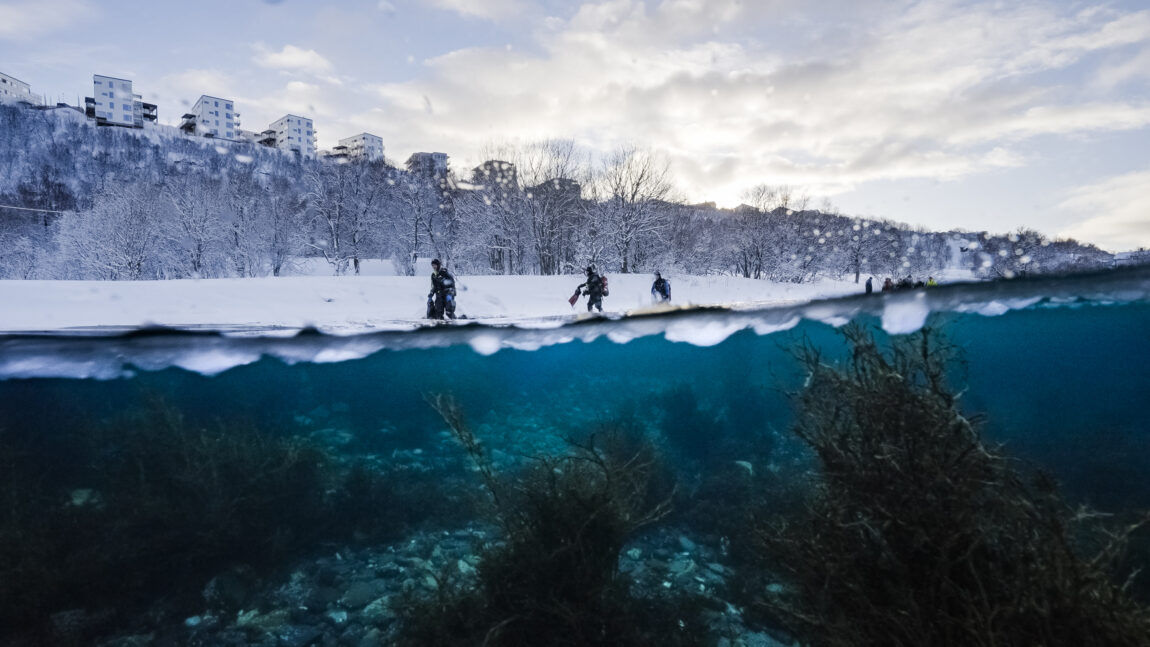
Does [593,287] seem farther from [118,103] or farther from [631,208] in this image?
[118,103]

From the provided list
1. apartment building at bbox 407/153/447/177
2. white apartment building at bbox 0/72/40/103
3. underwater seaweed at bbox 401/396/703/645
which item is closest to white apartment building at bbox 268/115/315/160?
white apartment building at bbox 0/72/40/103

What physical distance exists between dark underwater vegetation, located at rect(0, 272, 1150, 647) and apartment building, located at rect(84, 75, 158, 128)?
137617 millimetres

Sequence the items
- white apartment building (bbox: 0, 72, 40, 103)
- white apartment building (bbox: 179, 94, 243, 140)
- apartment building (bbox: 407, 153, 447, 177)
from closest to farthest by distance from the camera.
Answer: apartment building (bbox: 407, 153, 447, 177)
white apartment building (bbox: 0, 72, 40, 103)
white apartment building (bbox: 179, 94, 243, 140)

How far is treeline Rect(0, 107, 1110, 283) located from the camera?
37.6 metres

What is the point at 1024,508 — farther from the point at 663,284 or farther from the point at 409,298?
the point at 409,298

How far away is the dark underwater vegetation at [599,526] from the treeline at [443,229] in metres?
27.5

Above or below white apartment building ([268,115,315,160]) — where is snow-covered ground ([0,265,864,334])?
below

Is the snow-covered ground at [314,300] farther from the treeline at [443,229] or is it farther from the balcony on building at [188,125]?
the balcony on building at [188,125]

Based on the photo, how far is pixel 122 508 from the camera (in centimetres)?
736

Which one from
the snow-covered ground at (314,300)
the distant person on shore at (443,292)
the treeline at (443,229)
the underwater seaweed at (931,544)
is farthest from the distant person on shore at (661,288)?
the treeline at (443,229)

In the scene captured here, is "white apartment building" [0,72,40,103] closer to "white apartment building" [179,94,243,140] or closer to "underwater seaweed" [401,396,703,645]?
"white apartment building" [179,94,243,140]

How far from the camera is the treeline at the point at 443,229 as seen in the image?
3762 centimetres

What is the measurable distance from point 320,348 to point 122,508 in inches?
199

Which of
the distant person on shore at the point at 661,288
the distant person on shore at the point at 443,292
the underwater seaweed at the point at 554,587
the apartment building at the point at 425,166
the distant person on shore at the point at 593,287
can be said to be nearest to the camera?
the underwater seaweed at the point at 554,587
